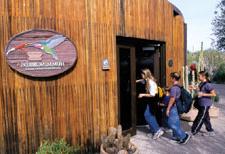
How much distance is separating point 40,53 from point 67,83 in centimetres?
78

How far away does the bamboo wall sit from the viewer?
5.39 meters

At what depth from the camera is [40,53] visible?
559 cm

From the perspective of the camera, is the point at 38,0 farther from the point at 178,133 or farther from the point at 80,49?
the point at 178,133

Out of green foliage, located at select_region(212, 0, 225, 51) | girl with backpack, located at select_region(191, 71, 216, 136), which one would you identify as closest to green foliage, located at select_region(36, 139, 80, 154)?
girl with backpack, located at select_region(191, 71, 216, 136)

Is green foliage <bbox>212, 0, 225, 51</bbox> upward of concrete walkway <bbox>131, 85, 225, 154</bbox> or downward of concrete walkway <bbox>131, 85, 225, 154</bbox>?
upward

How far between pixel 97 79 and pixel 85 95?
42cm

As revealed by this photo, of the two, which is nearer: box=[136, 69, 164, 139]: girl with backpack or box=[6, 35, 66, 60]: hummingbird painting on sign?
box=[6, 35, 66, 60]: hummingbird painting on sign

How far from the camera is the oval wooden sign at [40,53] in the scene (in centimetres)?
538

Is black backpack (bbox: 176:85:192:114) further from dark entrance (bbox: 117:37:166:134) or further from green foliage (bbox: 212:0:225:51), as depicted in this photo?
green foliage (bbox: 212:0:225:51)

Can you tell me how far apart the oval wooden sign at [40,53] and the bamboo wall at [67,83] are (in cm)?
12

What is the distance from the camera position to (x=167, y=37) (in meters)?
8.62

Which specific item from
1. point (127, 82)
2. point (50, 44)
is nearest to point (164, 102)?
point (127, 82)

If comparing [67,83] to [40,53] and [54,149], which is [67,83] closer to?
[40,53]

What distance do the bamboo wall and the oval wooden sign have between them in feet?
0.38
